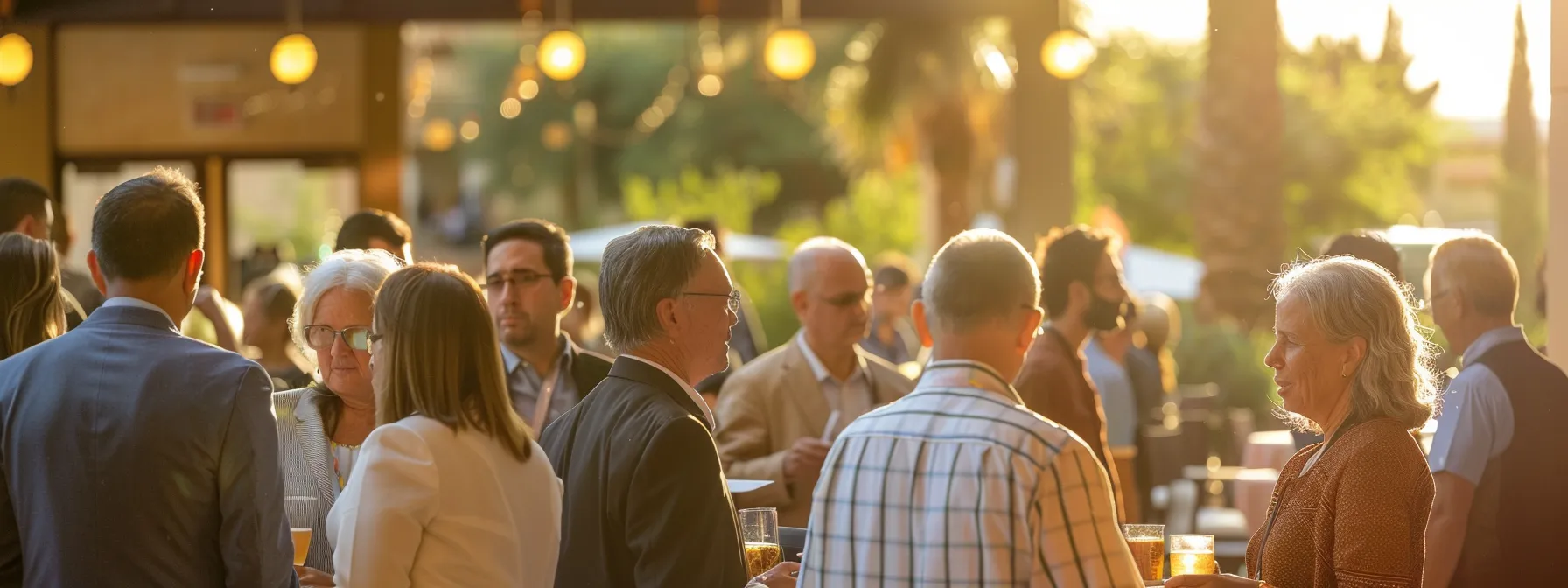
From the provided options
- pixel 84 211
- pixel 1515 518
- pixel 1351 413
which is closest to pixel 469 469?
pixel 1351 413

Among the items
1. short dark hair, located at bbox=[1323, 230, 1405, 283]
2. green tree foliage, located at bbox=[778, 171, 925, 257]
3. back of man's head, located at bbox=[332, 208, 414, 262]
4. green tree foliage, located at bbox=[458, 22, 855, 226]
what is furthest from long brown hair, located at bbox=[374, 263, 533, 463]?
green tree foliage, located at bbox=[458, 22, 855, 226]

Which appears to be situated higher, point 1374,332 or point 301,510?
point 1374,332

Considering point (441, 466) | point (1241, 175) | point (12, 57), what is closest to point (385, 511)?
point (441, 466)

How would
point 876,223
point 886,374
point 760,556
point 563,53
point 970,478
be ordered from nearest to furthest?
point 970,478 → point 760,556 → point 886,374 → point 563,53 → point 876,223

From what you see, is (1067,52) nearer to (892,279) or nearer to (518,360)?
(892,279)

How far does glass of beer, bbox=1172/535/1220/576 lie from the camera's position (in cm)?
381

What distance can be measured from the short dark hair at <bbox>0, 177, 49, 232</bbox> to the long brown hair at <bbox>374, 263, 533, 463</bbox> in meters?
3.25

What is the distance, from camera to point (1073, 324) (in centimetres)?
579

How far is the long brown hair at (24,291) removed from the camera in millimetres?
4582

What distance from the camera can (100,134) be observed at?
48.2ft

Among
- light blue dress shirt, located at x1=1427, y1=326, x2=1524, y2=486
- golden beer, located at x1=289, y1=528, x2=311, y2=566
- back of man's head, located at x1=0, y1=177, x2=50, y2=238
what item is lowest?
golden beer, located at x1=289, y1=528, x2=311, y2=566

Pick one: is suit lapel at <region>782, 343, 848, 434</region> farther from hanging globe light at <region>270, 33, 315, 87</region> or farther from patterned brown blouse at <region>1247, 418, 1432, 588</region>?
hanging globe light at <region>270, 33, 315, 87</region>

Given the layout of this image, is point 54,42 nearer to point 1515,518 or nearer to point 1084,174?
point 1515,518

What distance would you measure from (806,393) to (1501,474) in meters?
2.36
